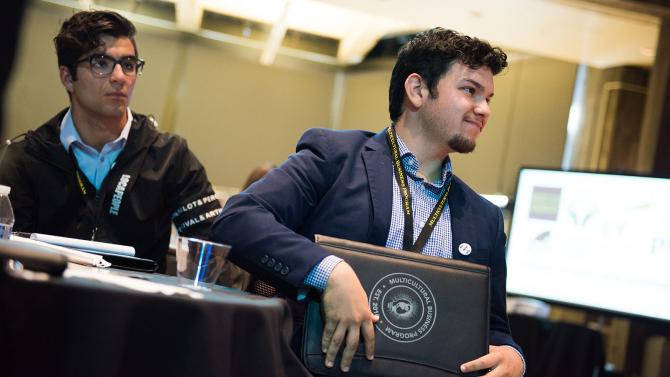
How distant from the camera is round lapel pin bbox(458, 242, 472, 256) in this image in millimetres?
2021

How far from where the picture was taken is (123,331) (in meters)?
1.18

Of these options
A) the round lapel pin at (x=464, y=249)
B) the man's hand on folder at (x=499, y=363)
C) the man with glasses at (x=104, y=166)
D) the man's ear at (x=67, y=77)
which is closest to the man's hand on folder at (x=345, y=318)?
the man's hand on folder at (x=499, y=363)

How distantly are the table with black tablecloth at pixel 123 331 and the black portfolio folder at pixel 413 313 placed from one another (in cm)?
33

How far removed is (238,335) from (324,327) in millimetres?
351

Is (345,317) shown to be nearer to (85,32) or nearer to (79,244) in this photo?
(79,244)

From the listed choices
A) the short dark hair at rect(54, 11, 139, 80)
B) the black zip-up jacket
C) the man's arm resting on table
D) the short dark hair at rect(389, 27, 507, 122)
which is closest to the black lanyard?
the short dark hair at rect(389, 27, 507, 122)

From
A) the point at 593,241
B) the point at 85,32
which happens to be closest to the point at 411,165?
the point at 85,32

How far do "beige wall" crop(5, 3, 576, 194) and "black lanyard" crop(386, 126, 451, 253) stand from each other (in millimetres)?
3249

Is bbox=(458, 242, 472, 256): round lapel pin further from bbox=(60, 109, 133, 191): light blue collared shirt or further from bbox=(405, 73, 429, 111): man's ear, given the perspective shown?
bbox=(60, 109, 133, 191): light blue collared shirt

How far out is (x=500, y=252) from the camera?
2.13 meters

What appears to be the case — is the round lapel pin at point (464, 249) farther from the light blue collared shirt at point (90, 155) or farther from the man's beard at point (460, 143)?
the light blue collared shirt at point (90, 155)

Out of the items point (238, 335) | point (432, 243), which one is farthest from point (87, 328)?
point (432, 243)

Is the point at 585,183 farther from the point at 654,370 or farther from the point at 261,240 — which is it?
the point at 261,240

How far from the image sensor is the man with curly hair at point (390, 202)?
165 centimetres
